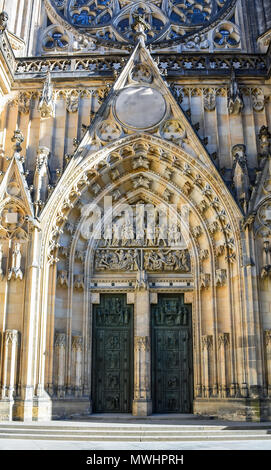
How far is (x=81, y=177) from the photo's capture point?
13172 millimetres

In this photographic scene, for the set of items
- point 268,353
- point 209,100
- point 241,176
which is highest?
point 209,100

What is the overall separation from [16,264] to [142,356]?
12.6 ft

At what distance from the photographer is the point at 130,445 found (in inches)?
314

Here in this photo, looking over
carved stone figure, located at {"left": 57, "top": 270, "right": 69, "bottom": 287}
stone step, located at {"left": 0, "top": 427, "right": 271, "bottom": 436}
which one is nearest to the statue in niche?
carved stone figure, located at {"left": 57, "top": 270, "right": 69, "bottom": 287}

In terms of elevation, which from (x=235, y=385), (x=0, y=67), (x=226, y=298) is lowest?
(x=235, y=385)

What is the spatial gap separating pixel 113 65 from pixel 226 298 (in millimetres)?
7314

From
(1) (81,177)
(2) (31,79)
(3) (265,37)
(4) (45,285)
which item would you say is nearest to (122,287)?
(4) (45,285)

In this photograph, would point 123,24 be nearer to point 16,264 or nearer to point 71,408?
point 16,264

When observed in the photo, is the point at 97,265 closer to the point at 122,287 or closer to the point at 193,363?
the point at 122,287

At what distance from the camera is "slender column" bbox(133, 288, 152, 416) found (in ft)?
40.6

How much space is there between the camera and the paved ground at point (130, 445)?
7520 mm

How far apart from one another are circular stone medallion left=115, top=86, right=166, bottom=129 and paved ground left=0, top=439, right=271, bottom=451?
8.21m

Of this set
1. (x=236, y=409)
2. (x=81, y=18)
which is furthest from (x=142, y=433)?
(x=81, y=18)

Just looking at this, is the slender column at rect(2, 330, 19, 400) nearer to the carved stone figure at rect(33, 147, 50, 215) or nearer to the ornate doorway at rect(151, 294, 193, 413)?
the carved stone figure at rect(33, 147, 50, 215)
